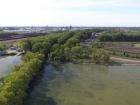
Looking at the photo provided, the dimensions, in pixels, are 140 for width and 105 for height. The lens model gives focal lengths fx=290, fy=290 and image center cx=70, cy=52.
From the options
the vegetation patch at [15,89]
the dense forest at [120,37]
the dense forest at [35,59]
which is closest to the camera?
the vegetation patch at [15,89]

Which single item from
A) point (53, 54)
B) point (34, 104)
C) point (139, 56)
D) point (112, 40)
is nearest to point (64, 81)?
point (34, 104)

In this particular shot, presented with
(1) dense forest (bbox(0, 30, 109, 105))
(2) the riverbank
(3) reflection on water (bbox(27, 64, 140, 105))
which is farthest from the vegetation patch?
(2) the riverbank

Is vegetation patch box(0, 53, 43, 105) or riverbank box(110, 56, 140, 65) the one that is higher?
vegetation patch box(0, 53, 43, 105)

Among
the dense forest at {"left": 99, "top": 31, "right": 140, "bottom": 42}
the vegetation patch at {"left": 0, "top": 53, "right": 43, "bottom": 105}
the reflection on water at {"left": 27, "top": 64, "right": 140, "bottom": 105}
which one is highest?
the vegetation patch at {"left": 0, "top": 53, "right": 43, "bottom": 105}

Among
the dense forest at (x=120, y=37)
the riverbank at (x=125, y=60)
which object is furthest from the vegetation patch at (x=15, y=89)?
the dense forest at (x=120, y=37)

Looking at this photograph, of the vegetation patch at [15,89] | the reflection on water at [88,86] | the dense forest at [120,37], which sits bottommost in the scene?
the reflection on water at [88,86]

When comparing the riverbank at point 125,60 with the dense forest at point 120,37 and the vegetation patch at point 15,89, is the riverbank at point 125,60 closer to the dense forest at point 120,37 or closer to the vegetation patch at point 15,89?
the vegetation patch at point 15,89

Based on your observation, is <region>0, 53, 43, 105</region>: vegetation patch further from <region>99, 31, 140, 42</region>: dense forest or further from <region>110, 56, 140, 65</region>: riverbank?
<region>99, 31, 140, 42</region>: dense forest

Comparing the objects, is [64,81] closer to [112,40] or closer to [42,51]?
[42,51]
